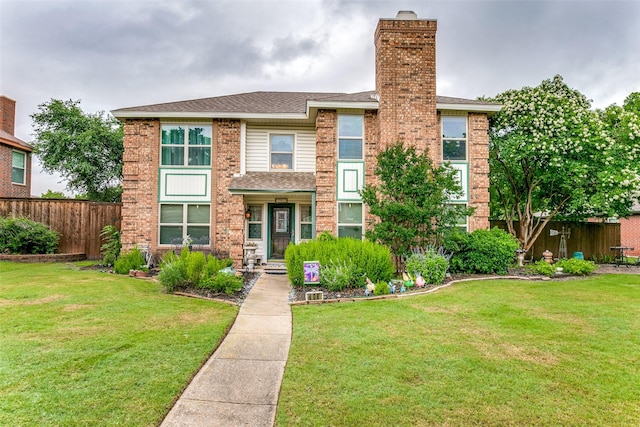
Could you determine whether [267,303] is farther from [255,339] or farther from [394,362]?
[394,362]

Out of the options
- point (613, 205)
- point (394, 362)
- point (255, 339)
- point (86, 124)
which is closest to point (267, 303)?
point (255, 339)

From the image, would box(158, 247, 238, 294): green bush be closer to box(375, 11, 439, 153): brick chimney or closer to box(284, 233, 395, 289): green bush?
box(284, 233, 395, 289): green bush

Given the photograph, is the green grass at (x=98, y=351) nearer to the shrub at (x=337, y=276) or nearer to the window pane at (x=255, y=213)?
the shrub at (x=337, y=276)

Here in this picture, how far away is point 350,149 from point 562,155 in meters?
8.31

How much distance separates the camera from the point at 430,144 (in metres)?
12.2

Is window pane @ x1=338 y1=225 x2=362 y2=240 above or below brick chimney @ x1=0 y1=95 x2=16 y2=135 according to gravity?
below

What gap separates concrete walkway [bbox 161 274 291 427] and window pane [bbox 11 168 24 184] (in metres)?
20.6

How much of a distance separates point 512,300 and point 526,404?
15.6 ft

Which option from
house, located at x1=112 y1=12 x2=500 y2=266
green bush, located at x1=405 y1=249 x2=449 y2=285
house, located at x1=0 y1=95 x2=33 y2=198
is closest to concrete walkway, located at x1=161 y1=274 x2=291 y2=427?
green bush, located at x1=405 y1=249 x2=449 y2=285

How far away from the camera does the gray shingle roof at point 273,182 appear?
471 inches

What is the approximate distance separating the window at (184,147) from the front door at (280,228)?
307cm

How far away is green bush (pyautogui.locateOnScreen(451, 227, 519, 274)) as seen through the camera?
10.9m

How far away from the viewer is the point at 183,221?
1280 cm

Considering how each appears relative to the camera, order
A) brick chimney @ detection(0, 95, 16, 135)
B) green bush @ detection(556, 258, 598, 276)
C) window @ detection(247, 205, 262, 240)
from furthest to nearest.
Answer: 1. brick chimney @ detection(0, 95, 16, 135)
2. window @ detection(247, 205, 262, 240)
3. green bush @ detection(556, 258, 598, 276)
